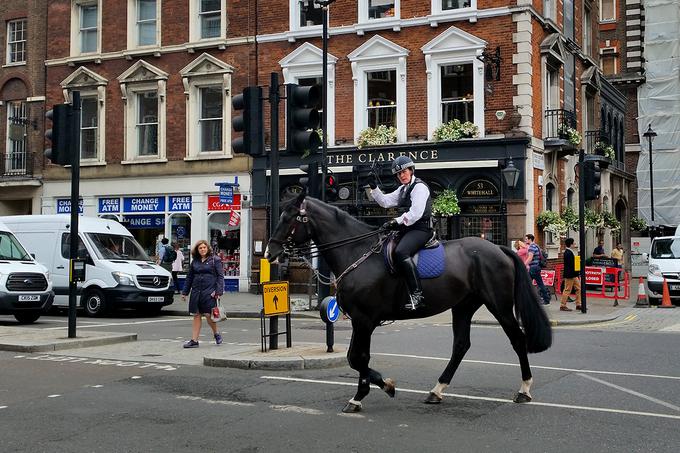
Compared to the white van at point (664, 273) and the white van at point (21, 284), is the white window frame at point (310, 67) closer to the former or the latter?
the white van at point (664, 273)

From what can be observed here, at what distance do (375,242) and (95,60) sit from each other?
24.7 metres

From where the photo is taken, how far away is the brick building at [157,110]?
2758cm

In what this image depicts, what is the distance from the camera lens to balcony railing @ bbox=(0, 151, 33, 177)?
3097cm

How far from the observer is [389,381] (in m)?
7.79

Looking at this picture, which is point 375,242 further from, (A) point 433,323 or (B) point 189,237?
(B) point 189,237

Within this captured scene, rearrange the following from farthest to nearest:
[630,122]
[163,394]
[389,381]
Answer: [630,122] < [163,394] < [389,381]

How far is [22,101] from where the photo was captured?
31.4 metres

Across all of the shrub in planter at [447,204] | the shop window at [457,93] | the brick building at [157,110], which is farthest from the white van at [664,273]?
the brick building at [157,110]

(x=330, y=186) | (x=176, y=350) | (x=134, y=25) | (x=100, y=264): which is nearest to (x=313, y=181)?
(x=176, y=350)

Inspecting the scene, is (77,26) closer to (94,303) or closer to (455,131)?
(94,303)

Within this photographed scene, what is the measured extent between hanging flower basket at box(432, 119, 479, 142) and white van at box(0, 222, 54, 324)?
1265 cm

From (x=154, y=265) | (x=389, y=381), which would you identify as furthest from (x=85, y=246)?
(x=389, y=381)

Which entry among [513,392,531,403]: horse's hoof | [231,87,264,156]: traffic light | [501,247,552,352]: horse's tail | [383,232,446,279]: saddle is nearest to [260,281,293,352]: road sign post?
[231,87,264,156]: traffic light

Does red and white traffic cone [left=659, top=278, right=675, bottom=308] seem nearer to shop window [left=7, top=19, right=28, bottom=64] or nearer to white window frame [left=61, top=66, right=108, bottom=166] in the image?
white window frame [left=61, top=66, right=108, bottom=166]
